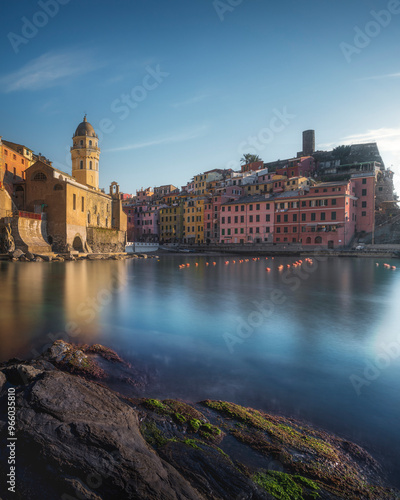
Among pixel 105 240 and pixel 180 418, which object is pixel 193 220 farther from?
pixel 180 418

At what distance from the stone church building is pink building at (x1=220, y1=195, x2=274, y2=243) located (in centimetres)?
2030

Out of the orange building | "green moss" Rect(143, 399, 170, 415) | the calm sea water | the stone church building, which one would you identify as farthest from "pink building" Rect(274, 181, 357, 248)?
"green moss" Rect(143, 399, 170, 415)

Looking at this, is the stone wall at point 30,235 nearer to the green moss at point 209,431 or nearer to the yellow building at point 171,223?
the yellow building at point 171,223

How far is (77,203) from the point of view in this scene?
143ft

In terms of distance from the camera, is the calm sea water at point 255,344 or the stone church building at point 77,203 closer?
the calm sea water at point 255,344

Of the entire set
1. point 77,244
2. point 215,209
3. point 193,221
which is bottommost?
Result: point 77,244

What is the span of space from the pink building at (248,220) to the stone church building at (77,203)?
66.6 ft

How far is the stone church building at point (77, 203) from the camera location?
4019cm

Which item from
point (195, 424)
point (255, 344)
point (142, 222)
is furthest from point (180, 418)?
point (142, 222)

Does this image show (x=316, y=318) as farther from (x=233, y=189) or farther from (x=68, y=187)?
(x=233, y=189)

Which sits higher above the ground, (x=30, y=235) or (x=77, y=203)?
(x=77, y=203)

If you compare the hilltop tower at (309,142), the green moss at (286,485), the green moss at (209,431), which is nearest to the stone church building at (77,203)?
the green moss at (209,431)

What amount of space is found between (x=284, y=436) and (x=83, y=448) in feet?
7.35

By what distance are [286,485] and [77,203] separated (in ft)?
149
